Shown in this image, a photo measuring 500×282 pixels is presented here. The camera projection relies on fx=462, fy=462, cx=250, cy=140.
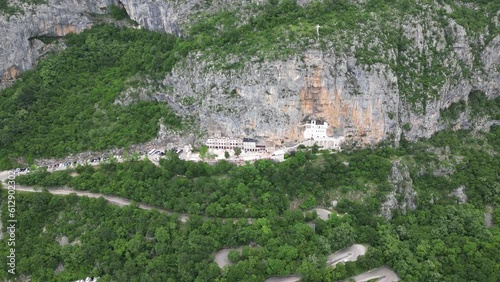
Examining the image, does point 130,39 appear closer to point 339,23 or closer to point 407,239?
point 339,23

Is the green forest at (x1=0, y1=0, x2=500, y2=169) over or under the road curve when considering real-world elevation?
over

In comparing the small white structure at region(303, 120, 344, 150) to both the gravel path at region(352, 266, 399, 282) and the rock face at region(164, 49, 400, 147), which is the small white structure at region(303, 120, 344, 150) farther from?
the gravel path at region(352, 266, 399, 282)

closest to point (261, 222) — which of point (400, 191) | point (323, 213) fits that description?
point (323, 213)

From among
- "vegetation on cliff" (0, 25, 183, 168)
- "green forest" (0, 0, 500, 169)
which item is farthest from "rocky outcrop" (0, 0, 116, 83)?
"green forest" (0, 0, 500, 169)

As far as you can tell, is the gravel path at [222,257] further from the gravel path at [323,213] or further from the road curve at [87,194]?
Answer: the gravel path at [323,213]

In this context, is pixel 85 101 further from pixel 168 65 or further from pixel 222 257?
pixel 222 257

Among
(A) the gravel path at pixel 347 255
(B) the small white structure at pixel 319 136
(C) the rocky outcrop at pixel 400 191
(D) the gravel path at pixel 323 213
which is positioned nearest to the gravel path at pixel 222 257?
(A) the gravel path at pixel 347 255
